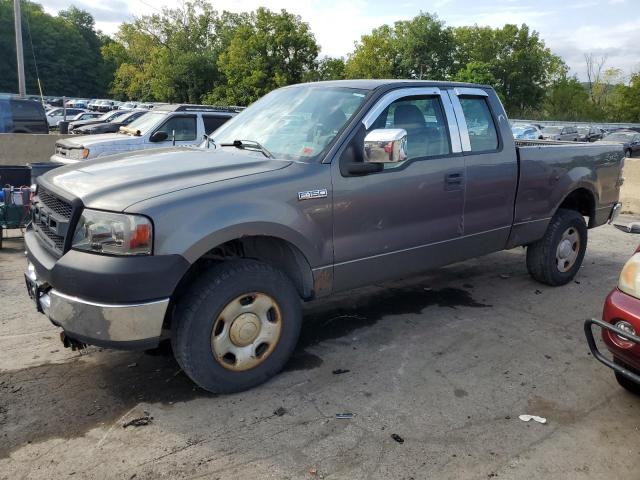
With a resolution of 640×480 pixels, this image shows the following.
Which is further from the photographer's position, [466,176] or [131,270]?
[466,176]

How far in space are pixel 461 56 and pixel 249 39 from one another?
28.5m

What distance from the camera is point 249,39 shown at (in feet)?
113

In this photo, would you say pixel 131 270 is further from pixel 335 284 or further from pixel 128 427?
pixel 335 284

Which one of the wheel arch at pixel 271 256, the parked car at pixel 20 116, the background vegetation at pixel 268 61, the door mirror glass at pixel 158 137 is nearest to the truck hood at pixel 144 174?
the wheel arch at pixel 271 256

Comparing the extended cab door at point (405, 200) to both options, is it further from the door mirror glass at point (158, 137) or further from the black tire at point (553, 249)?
the door mirror glass at point (158, 137)

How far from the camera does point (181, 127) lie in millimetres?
11641

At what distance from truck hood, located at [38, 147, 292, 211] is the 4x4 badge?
0.84 ft

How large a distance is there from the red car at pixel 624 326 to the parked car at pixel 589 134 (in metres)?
33.2

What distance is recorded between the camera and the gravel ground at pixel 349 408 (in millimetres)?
A: 2779

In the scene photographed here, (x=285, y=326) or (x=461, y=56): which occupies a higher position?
(x=461, y=56)

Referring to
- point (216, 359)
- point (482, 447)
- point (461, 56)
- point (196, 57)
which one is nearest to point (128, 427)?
point (216, 359)

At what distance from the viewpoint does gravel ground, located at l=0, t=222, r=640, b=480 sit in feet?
9.12

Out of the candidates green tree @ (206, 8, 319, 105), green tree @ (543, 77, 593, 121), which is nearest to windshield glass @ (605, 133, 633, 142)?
green tree @ (206, 8, 319, 105)

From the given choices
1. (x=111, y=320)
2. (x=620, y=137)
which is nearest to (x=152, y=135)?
(x=111, y=320)
